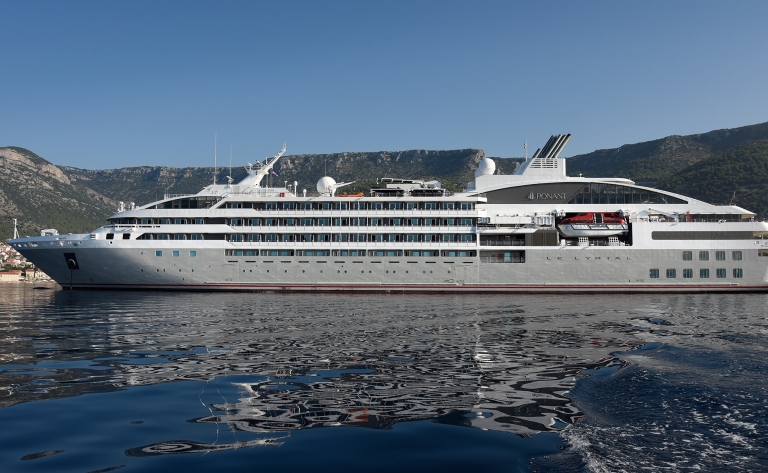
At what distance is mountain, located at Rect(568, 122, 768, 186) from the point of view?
4708 inches

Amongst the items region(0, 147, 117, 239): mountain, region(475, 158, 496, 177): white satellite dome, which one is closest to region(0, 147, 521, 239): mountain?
region(0, 147, 117, 239): mountain

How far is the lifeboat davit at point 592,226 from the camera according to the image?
127ft

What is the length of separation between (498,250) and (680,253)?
545 inches

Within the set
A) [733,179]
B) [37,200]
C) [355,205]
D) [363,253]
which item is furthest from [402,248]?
[37,200]

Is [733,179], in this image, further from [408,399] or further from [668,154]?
[408,399]

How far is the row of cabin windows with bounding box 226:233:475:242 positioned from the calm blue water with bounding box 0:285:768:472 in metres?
A: 22.3

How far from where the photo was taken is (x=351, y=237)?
39969 millimetres

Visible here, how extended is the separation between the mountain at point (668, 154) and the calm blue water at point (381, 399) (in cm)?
11337

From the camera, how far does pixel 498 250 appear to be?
39.3 m

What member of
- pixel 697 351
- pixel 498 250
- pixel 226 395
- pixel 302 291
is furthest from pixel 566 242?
pixel 226 395

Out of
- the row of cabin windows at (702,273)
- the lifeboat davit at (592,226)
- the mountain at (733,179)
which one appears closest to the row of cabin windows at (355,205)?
the lifeboat davit at (592,226)

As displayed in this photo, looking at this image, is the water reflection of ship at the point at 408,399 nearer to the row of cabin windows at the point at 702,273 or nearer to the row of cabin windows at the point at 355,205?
the row of cabin windows at the point at 355,205

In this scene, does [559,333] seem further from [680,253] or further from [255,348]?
[680,253]

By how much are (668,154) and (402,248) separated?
11207 cm
